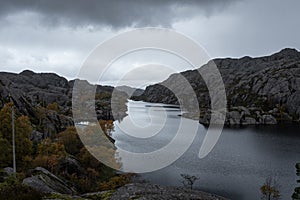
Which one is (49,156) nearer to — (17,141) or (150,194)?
(17,141)

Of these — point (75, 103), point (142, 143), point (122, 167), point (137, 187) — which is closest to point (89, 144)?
point (122, 167)

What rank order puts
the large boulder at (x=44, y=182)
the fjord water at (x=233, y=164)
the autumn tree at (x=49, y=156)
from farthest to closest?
1. the fjord water at (x=233, y=164)
2. the autumn tree at (x=49, y=156)
3. the large boulder at (x=44, y=182)

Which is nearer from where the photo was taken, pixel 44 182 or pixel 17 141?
pixel 44 182

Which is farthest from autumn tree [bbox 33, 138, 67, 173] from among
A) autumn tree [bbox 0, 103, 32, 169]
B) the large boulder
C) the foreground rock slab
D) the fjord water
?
the foreground rock slab

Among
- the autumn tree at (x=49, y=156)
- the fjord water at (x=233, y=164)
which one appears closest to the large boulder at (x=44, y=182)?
the autumn tree at (x=49, y=156)

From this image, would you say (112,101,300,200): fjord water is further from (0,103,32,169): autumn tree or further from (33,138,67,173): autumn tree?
(0,103,32,169): autumn tree

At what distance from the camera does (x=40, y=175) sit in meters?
23.3

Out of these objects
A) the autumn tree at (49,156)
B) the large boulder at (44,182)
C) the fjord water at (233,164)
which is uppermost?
the large boulder at (44,182)

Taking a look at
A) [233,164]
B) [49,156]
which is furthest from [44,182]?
[233,164]

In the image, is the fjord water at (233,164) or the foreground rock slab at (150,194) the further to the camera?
the fjord water at (233,164)

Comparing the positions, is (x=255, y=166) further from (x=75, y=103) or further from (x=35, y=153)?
(x=75, y=103)

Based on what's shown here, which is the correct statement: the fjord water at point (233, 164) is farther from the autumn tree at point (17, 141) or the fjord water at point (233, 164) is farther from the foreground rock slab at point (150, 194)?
the foreground rock slab at point (150, 194)

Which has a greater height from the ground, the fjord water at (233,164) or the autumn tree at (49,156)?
the autumn tree at (49,156)

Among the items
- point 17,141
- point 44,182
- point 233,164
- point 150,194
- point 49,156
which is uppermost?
point 150,194
